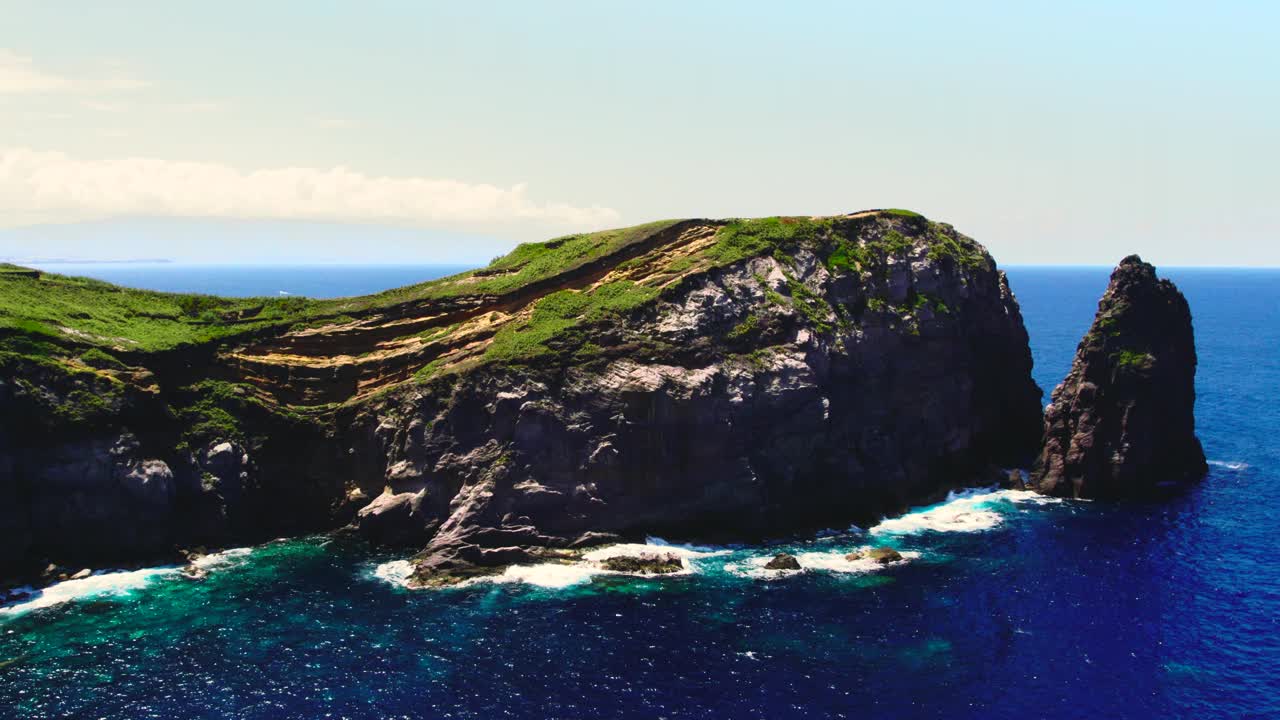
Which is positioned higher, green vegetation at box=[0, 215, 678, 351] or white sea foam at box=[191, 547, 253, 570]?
green vegetation at box=[0, 215, 678, 351]

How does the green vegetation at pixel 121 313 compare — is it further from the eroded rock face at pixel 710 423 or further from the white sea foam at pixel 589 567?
the white sea foam at pixel 589 567

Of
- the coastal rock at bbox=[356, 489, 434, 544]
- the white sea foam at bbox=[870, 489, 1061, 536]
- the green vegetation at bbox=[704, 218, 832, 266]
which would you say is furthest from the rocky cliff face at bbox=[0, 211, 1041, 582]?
the white sea foam at bbox=[870, 489, 1061, 536]

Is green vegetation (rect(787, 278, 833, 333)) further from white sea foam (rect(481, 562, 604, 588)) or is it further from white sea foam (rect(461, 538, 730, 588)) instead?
white sea foam (rect(481, 562, 604, 588))

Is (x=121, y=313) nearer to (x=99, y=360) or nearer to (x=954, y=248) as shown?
(x=99, y=360)


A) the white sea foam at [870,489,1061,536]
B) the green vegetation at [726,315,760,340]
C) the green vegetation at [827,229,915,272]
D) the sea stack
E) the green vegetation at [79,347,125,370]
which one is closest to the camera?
the green vegetation at [79,347,125,370]

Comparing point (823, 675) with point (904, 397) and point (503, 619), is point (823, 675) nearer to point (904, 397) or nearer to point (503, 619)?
point (503, 619)

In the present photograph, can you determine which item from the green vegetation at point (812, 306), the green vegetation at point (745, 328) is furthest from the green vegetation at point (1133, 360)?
the green vegetation at point (745, 328)
